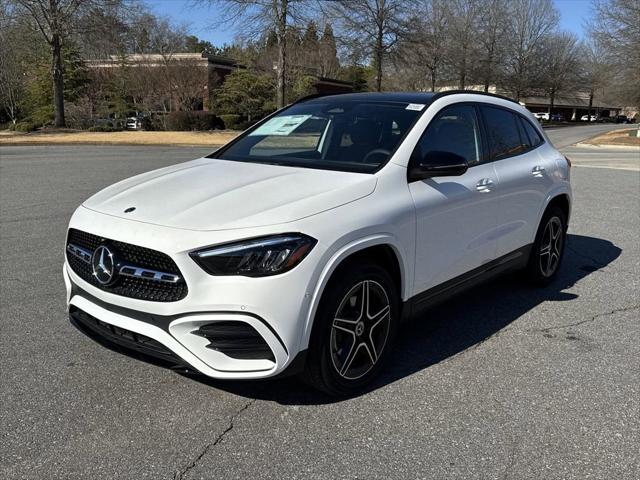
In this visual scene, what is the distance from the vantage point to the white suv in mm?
2785

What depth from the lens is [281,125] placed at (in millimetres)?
4707

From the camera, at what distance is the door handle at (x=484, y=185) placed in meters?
4.13

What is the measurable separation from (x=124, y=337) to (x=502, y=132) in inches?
134

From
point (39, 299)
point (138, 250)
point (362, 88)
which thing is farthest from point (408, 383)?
point (362, 88)

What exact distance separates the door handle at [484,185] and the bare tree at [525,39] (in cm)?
6031

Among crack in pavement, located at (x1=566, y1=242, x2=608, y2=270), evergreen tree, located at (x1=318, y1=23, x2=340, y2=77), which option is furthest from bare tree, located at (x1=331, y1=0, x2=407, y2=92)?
crack in pavement, located at (x1=566, y1=242, x2=608, y2=270)

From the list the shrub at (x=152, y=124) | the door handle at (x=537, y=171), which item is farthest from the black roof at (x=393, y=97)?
the shrub at (x=152, y=124)

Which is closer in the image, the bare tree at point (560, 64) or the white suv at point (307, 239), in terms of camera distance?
the white suv at point (307, 239)

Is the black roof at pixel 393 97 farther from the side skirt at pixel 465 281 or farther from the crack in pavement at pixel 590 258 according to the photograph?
the crack in pavement at pixel 590 258

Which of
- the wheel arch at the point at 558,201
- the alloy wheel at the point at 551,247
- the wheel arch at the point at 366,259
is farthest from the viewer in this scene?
the alloy wheel at the point at 551,247

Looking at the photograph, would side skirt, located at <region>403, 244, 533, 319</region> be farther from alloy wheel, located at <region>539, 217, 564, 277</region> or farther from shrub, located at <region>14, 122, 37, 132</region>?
shrub, located at <region>14, 122, 37, 132</region>

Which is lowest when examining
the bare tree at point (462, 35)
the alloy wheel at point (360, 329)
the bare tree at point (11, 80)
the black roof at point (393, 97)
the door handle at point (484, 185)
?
the alloy wheel at point (360, 329)

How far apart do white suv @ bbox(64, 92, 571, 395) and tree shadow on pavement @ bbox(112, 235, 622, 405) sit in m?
0.30

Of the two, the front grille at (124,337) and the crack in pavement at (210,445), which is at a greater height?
the front grille at (124,337)
